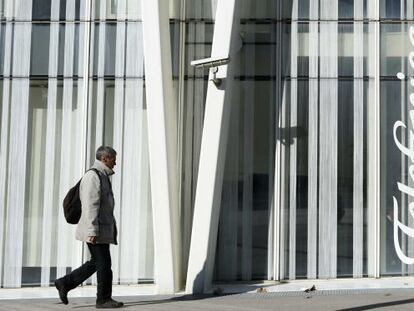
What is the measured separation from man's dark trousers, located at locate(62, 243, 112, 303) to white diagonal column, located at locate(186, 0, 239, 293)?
5.17 ft

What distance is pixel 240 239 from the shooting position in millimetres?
10180

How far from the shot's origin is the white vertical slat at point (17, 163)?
10.1 meters

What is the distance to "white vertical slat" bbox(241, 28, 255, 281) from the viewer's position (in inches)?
400

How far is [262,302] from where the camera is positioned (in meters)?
8.57

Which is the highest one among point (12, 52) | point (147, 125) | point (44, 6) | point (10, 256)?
point (44, 6)

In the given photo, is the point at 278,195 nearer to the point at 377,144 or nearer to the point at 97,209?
the point at 377,144

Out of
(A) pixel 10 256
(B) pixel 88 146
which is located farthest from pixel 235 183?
(A) pixel 10 256

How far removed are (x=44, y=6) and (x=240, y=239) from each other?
4270 millimetres

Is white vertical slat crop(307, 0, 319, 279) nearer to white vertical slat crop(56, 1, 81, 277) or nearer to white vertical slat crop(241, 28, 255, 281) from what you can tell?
white vertical slat crop(241, 28, 255, 281)

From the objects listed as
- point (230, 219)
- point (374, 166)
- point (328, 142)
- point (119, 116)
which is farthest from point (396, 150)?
point (119, 116)

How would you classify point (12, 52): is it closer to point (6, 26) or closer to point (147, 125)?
point (6, 26)

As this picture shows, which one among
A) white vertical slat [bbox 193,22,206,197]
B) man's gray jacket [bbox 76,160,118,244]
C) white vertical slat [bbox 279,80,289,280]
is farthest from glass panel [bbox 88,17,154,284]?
man's gray jacket [bbox 76,160,118,244]

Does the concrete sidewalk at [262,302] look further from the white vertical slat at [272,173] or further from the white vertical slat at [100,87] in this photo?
the white vertical slat at [100,87]

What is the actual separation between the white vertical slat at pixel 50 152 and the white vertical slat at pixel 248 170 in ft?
8.53
